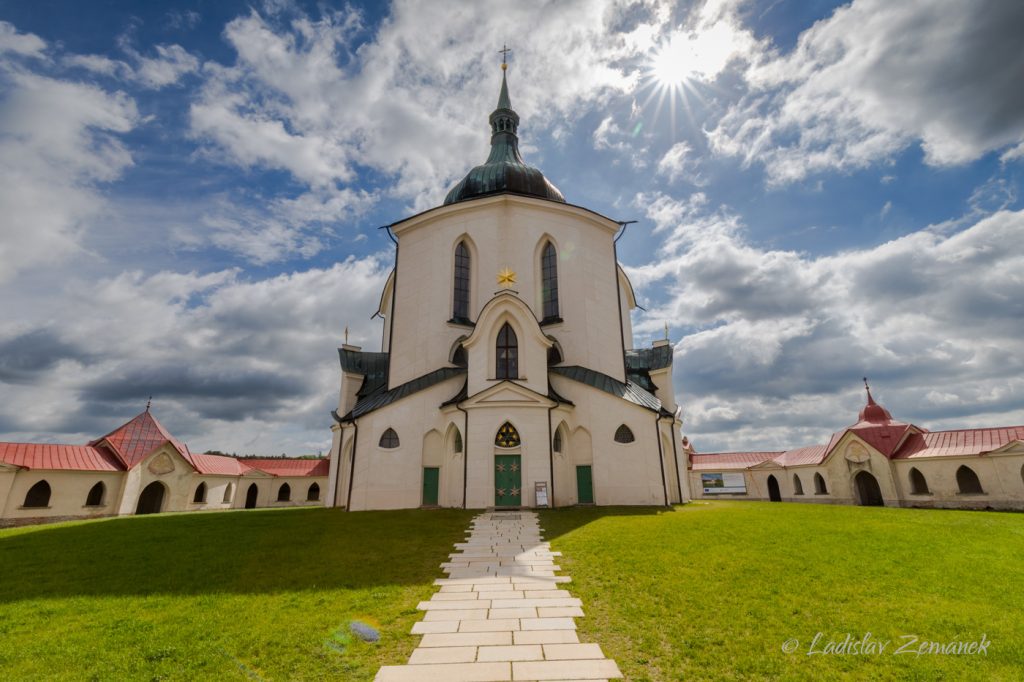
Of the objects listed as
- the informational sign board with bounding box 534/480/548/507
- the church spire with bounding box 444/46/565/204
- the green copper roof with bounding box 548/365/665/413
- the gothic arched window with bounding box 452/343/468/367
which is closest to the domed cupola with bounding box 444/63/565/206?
the church spire with bounding box 444/46/565/204

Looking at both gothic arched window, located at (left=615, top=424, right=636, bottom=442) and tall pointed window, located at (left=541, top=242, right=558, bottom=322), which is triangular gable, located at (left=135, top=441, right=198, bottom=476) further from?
gothic arched window, located at (left=615, top=424, right=636, bottom=442)

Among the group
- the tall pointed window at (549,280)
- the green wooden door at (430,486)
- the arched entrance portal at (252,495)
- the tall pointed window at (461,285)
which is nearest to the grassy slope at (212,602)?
the green wooden door at (430,486)

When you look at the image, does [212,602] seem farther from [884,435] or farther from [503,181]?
[884,435]

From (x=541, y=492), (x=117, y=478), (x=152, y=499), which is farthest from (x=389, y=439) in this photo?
(x=152, y=499)

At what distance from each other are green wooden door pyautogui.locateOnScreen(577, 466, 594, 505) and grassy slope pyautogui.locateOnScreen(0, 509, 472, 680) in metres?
10.2

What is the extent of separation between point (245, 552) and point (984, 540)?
2003 cm

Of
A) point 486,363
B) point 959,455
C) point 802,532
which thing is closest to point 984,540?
point 802,532

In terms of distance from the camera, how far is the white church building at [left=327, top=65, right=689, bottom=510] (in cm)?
2220

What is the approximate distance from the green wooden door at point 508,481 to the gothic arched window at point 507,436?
1.93 ft

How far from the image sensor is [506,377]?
77.2 ft

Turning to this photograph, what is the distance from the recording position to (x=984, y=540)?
1316 centimetres

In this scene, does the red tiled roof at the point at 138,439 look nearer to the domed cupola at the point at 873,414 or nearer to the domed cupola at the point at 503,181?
the domed cupola at the point at 503,181

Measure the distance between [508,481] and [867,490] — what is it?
113 feet

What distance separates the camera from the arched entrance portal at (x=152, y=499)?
122 ft
